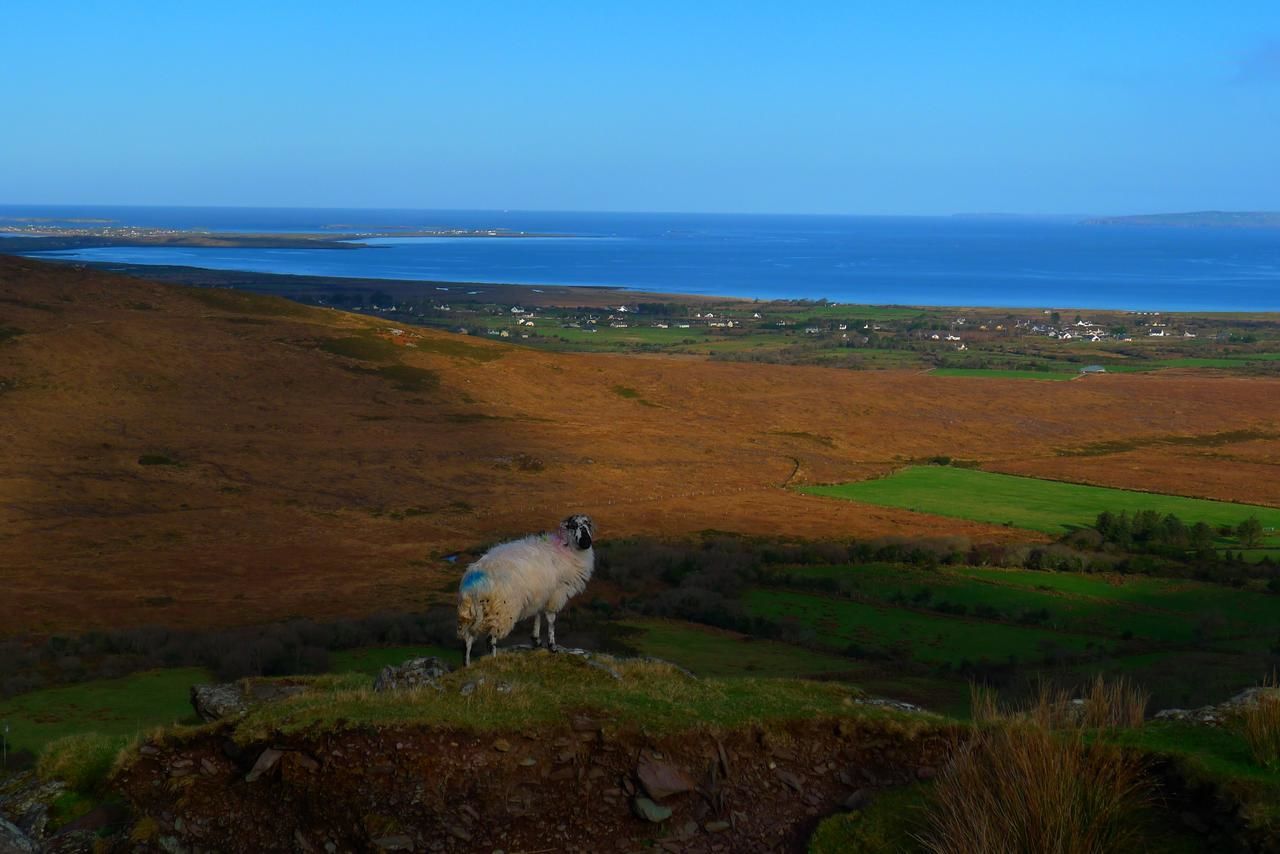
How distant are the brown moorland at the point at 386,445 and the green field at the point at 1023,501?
5.18ft

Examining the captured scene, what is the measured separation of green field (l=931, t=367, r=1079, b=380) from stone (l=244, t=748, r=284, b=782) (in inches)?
2732

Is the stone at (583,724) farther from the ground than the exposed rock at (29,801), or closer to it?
→ farther from the ground

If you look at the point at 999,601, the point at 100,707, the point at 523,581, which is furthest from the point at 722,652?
the point at 523,581

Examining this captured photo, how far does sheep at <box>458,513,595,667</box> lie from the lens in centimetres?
1110

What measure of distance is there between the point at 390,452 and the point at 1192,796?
118ft

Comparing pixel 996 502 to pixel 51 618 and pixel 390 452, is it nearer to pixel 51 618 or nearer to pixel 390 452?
pixel 390 452

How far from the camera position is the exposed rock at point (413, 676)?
386 inches

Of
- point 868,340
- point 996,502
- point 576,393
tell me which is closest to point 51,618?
point 996,502

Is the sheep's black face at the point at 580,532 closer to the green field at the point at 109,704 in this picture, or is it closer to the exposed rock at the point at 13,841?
the green field at the point at 109,704

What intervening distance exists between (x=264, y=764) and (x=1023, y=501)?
35.8 metres

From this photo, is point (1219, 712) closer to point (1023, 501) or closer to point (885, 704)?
point (885, 704)

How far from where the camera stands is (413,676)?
1066 cm

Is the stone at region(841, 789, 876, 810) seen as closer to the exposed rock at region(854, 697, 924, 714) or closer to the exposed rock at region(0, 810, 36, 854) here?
the exposed rock at region(0, 810, 36, 854)

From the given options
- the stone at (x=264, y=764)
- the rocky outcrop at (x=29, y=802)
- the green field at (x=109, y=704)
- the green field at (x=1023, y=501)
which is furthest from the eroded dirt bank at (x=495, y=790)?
the green field at (x=1023, y=501)
